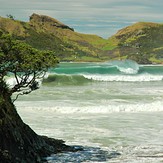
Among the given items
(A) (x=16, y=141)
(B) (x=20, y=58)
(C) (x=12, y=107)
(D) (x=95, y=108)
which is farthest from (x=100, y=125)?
(A) (x=16, y=141)

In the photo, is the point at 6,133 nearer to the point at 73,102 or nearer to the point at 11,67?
the point at 11,67

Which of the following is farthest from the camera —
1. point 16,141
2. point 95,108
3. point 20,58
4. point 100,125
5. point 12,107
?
point 95,108

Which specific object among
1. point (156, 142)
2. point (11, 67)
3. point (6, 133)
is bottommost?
point (156, 142)

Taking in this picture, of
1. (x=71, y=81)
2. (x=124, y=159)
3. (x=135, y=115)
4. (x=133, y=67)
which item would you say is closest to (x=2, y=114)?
(x=124, y=159)

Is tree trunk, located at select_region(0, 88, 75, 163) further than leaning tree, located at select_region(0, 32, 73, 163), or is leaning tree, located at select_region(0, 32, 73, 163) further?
leaning tree, located at select_region(0, 32, 73, 163)

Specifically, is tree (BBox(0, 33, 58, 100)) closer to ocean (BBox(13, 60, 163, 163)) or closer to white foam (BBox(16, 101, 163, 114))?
ocean (BBox(13, 60, 163, 163))

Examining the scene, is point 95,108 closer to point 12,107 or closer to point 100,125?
point 100,125

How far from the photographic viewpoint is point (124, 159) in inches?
705

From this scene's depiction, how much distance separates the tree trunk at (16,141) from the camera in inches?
579

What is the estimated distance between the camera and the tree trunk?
1471 cm

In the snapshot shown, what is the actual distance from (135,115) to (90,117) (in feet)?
11.2

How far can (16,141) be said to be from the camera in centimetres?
1542

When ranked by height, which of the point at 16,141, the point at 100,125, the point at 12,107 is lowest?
the point at 100,125

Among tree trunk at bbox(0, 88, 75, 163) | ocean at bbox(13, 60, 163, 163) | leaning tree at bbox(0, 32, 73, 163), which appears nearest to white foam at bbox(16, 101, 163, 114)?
ocean at bbox(13, 60, 163, 163)
